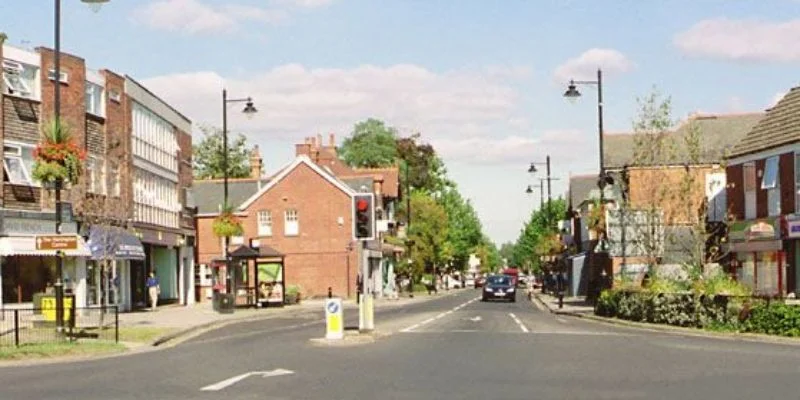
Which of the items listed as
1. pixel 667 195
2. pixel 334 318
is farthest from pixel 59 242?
pixel 667 195

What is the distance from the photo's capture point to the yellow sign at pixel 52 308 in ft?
95.1

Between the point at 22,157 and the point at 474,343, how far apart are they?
23957 millimetres

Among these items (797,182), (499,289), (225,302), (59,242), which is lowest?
(499,289)

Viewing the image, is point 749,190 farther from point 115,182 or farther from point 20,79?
point 20,79

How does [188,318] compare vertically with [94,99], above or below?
below

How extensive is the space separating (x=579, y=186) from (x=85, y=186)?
205ft

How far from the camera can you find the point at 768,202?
4588 centimetres

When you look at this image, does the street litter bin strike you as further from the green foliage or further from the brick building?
the green foliage

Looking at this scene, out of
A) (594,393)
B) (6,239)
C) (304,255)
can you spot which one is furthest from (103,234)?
(304,255)

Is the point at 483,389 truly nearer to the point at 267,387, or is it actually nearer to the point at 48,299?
the point at 267,387

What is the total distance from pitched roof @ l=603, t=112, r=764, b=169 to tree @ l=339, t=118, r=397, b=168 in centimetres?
5725

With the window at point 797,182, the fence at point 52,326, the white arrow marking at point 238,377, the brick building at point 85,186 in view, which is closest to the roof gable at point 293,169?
the brick building at point 85,186

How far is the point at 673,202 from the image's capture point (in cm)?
4153

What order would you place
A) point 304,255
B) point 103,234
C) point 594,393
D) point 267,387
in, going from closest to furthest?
point 594,393 < point 267,387 < point 103,234 < point 304,255
